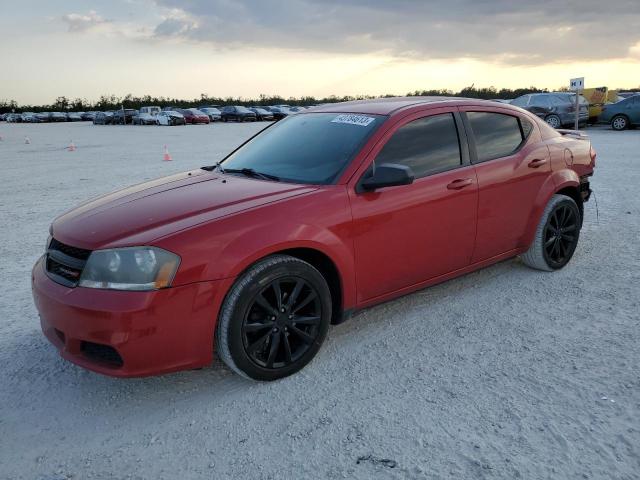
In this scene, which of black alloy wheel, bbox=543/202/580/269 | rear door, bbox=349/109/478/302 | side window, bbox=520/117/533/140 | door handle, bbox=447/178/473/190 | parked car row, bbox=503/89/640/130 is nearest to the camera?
rear door, bbox=349/109/478/302

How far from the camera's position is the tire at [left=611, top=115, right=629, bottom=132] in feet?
70.0

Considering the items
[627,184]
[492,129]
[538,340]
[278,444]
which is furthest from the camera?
[627,184]

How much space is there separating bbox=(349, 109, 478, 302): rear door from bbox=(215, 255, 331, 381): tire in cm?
39

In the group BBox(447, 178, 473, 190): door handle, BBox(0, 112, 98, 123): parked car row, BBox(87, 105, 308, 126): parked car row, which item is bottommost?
BBox(447, 178, 473, 190): door handle

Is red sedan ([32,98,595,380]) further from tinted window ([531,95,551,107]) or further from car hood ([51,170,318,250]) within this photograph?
tinted window ([531,95,551,107])

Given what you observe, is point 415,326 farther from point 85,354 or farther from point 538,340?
point 85,354

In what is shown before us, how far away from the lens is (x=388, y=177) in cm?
335

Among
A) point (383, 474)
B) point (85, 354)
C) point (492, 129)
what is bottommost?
point (383, 474)

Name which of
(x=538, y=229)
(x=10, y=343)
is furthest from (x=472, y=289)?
(x=10, y=343)

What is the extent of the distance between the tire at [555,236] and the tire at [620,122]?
19.3 m

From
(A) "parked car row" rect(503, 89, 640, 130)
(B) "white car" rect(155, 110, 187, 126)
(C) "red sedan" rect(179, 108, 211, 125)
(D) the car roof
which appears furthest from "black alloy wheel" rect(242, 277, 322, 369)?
(C) "red sedan" rect(179, 108, 211, 125)

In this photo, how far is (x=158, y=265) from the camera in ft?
9.14

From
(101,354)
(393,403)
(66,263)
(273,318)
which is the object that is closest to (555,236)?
(393,403)

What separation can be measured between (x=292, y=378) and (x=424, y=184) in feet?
5.23
